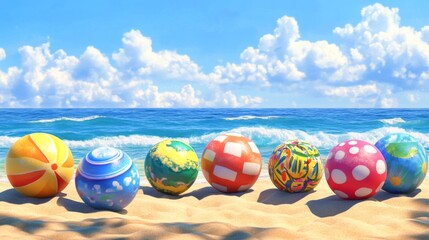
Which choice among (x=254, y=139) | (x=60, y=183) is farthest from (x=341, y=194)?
(x=254, y=139)

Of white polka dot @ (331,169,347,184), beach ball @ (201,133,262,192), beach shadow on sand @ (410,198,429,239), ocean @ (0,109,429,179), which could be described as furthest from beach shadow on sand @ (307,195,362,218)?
ocean @ (0,109,429,179)

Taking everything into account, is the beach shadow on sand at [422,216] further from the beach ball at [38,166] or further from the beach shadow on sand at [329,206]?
the beach ball at [38,166]

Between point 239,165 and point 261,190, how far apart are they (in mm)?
732

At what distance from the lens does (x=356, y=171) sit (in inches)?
232

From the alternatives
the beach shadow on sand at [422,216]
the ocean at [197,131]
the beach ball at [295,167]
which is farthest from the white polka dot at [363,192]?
the ocean at [197,131]

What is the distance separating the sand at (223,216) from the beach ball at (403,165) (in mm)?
158

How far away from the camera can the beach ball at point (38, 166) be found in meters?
6.09

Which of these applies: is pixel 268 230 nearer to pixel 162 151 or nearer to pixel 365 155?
pixel 365 155

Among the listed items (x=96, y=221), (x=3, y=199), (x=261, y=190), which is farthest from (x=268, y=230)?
→ (x=3, y=199)

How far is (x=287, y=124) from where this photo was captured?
100 ft

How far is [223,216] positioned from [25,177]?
2.73m

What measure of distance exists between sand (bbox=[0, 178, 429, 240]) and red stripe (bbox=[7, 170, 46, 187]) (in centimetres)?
25

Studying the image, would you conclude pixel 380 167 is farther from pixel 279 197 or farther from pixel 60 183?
pixel 60 183

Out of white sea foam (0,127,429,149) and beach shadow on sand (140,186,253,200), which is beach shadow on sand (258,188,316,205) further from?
white sea foam (0,127,429,149)
